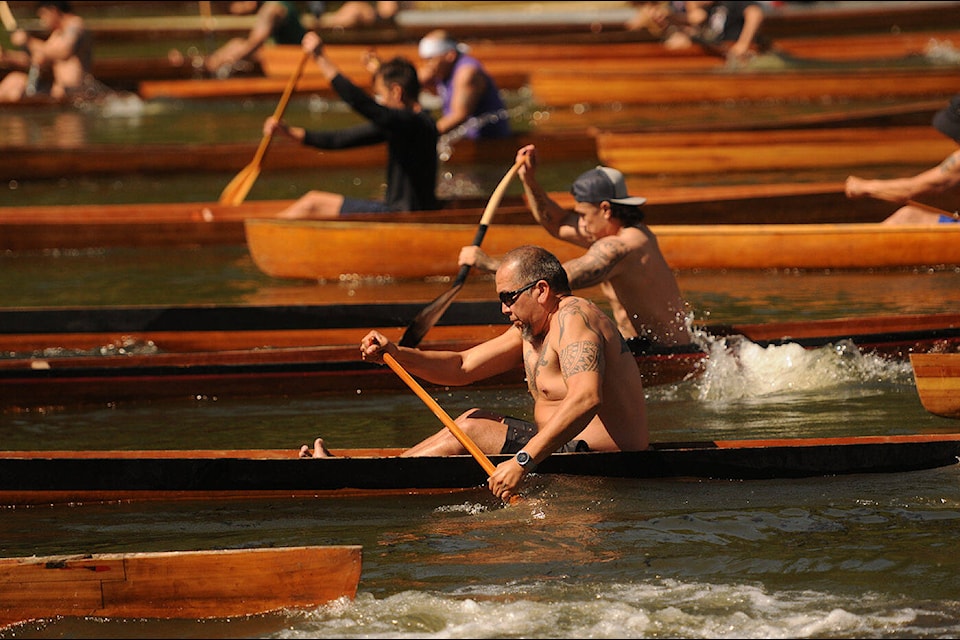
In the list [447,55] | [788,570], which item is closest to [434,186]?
[447,55]

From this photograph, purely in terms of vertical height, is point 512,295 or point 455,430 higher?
point 512,295

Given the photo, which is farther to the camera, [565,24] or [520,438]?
[565,24]

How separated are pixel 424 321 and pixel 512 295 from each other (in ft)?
6.83

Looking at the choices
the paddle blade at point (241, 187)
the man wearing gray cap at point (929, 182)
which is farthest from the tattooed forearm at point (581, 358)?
the paddle blade at point (241, 187)

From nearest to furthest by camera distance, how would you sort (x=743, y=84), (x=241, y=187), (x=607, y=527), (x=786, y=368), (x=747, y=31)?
(x=607, y=527) → (x=786, y=368) → (x=241, y=187) → (x=743, y=84) → (x=747, y=31)

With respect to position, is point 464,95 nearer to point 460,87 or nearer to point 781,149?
point 460,87

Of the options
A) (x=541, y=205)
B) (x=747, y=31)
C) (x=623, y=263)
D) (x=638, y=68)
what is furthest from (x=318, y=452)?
(x=747, y=31)

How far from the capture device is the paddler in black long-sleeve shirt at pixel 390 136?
1074cm

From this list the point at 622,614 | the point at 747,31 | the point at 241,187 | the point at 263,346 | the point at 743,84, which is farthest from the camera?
the point at 747,31

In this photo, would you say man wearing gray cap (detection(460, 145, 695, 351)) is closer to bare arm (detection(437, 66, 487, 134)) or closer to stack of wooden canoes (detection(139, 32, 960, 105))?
bare arm (detection(437, 66, 487, 134))

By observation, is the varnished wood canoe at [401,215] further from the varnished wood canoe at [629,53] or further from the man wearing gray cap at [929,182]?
the varnished wood canoe at [629,53]

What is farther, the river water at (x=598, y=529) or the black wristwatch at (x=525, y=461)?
the black wristwatch at (x=525, y=461)

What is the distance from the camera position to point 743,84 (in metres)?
18.1

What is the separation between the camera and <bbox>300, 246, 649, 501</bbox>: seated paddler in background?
6219mm
